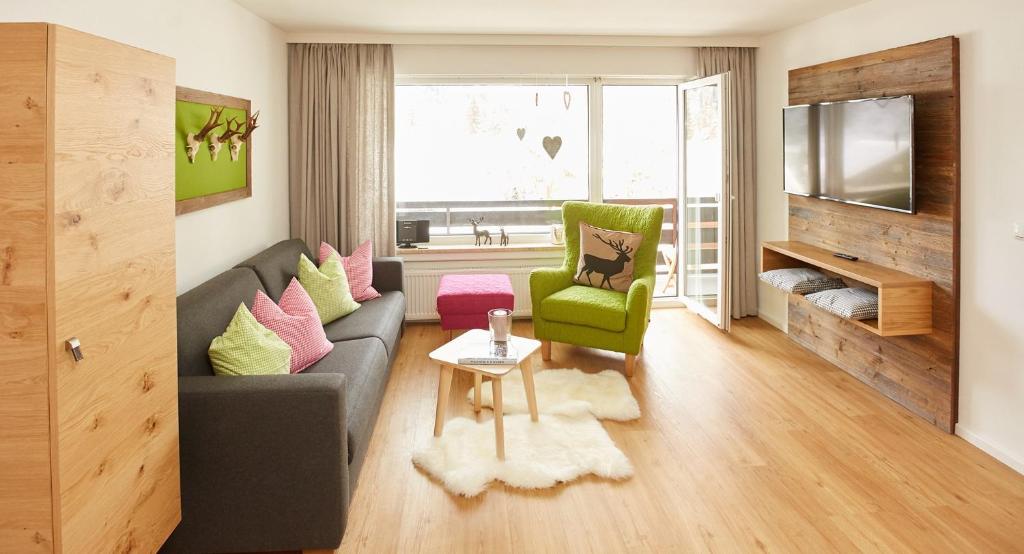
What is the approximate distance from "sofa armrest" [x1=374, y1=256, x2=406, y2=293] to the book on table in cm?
180

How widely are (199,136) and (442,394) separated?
1741 millimetres

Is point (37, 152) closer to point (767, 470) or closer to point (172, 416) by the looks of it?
point (172, 416)

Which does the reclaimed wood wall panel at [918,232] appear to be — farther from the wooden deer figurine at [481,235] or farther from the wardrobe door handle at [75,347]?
the wardrobe door handle at [75,347]

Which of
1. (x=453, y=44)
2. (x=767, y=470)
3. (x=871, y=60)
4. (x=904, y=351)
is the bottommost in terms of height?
(x=767, y=470)

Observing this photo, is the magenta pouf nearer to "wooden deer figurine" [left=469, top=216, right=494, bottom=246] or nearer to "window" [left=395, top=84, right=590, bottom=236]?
"wooden deer figurine" [left=469, top=216, right=494, bottom=246]

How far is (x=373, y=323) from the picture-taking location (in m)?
4.39

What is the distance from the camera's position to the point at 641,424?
3941mm

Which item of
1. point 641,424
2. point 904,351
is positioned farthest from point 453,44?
point 904,351

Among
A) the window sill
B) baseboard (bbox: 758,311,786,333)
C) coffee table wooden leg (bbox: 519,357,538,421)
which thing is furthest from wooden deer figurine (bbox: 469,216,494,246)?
coffee table wooden leg (bbox: 519,357,538,421)

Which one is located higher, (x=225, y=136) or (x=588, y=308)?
(x=225, y=136)

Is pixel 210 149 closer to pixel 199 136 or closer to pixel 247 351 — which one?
pixel 199 136

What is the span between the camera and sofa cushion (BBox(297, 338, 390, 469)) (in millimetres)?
3010

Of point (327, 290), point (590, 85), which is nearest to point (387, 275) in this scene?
point (327, 290)

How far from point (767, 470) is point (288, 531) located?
2009 mm
